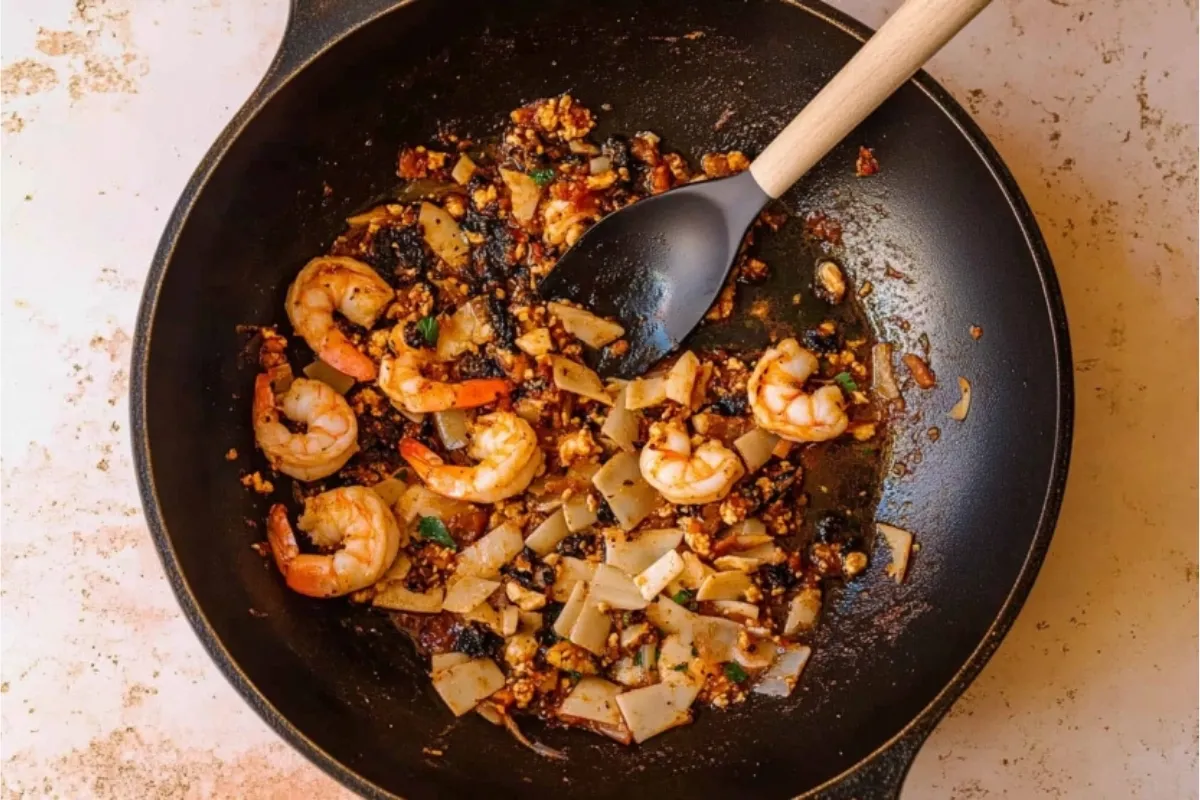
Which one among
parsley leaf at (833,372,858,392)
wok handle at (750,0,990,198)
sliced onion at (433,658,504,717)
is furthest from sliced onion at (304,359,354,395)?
parsley leaf at (833,372,858,392)

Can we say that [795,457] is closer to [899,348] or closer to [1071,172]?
[899,348]

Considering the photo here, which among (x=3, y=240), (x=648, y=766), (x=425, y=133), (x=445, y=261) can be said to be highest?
(x=425, y=133)

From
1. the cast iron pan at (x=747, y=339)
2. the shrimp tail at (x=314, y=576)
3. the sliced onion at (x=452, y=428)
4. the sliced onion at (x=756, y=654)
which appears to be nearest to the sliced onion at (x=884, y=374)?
the cast iron pan at (x=747, y=339)

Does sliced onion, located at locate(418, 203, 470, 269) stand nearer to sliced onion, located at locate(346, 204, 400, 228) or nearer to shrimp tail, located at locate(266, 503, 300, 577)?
sliced onion, located at locate(346, 204, 400, 228)

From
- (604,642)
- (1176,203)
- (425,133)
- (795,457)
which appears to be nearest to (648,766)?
(604,642)

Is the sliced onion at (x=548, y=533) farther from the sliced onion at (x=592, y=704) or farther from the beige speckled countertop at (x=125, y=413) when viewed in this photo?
the beige speckled countertop at (x=125, y=413)
